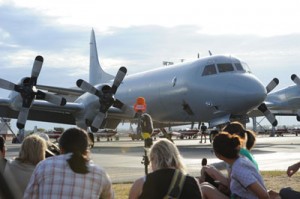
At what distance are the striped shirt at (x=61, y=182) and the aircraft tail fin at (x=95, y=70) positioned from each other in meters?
33.9

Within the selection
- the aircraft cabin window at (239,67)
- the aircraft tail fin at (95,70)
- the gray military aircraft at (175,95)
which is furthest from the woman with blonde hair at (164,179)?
the aircraft tail fin at (95,70)

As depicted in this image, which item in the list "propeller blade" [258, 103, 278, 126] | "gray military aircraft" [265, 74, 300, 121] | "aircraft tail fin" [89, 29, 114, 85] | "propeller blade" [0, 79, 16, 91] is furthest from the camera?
"gray military aircraft" [265, 74, 300, 121]

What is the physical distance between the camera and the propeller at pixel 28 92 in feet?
74.1

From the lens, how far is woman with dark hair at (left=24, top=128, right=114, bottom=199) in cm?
408

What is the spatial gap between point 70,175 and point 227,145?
1.87 m

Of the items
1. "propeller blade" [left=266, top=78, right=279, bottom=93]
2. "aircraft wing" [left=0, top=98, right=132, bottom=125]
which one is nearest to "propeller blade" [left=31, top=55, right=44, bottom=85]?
"aircraft wing" [left=0, top=98, right=132, bottom=125]

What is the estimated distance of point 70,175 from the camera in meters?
4.11

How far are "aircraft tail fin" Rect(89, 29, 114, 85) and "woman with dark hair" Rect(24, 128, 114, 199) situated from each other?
3383cm

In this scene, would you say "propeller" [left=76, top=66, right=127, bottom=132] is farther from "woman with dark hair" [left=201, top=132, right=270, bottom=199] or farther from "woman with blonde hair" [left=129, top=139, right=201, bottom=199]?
"woman with blonde hair" [left=129, top=139, right=201, bottom=199]

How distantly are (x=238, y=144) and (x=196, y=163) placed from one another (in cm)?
959

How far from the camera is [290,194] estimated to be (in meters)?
5.43

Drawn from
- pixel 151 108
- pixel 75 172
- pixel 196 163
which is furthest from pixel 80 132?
pixel 151 108

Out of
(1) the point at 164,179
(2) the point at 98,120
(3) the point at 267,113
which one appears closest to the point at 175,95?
(2) the point at 98,120

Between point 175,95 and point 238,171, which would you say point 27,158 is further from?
point 175,95
